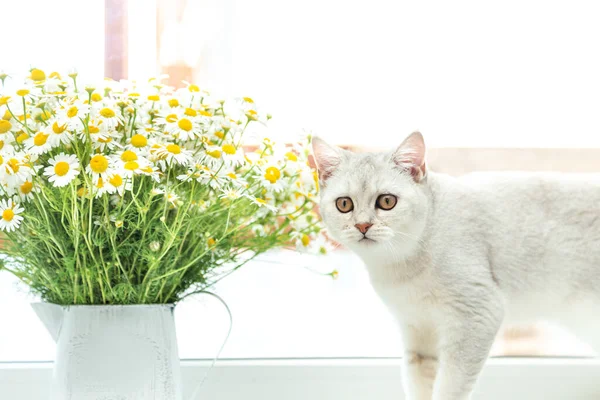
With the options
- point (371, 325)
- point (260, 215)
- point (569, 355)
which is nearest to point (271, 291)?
point (371, 325)

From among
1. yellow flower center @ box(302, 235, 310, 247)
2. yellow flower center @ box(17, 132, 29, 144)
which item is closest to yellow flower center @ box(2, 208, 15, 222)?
yellow flower center @ box(17, 132, 29, 144)

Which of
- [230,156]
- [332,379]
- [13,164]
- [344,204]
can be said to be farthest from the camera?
[332,379]

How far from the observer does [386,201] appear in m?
1.04

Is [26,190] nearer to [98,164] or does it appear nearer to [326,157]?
[98,164]

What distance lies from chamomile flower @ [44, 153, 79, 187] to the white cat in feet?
1.25

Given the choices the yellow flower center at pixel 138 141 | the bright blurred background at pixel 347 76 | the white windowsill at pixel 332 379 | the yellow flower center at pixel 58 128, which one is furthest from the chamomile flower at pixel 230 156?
the white windowsill at pixel 332 379

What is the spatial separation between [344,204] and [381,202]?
0.06 meters

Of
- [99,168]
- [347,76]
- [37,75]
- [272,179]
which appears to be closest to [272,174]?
[272,179]

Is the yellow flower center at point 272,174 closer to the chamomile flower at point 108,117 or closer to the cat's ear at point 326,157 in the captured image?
the cat's ear at point 326,157

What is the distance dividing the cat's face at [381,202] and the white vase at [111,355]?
0.30m

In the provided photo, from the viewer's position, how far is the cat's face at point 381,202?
102 centimetres

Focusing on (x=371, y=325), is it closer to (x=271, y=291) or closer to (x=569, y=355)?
(x=271, y=291)

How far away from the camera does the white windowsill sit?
4.31 feet

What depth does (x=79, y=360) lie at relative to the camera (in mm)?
963
